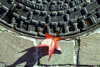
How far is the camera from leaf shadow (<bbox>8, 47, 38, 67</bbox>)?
1.68 metres

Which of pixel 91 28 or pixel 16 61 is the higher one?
pixel 91 28

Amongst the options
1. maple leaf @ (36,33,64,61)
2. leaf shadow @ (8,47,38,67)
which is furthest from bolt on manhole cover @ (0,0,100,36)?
leaf shadow @ (8,47,38,67)

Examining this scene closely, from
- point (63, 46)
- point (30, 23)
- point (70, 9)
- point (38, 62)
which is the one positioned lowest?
point (38, 62)

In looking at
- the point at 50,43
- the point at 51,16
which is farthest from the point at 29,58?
the point at 51,16

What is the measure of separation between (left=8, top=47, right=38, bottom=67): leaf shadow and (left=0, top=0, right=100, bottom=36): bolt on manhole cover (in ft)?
0.61

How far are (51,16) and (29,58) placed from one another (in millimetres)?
497

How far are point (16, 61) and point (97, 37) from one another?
0.88m

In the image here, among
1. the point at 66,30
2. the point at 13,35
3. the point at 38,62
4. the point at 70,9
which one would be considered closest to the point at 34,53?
the point at 38,62

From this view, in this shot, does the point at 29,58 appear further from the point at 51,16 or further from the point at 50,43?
the point at 51,16

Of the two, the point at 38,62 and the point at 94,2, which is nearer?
the point at 94,2

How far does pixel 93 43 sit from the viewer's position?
5.46 feet

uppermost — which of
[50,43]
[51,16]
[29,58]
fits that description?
[51,16]

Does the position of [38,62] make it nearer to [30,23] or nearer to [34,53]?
[34,53]

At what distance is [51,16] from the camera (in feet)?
5.25
